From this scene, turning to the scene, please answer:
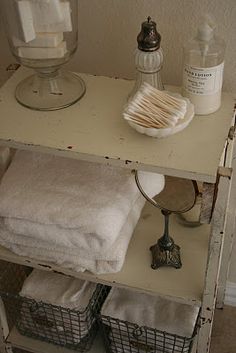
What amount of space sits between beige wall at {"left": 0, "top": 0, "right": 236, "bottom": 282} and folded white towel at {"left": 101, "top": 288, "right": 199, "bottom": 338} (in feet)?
1.67

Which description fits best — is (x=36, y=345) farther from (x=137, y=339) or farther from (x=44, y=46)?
(x=44, y=46)

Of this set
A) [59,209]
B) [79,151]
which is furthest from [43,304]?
[79,151]

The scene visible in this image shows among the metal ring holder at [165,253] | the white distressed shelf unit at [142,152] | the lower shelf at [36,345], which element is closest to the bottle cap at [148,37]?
the white distressed shelf unit at [142,152]

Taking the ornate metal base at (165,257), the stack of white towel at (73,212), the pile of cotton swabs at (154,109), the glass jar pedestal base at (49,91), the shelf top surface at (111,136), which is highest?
the pile of cotton swabs at (154,109)

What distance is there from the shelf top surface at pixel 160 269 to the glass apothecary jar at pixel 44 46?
0.34 m

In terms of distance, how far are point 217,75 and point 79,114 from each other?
270mm

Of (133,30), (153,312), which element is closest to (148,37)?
(133,30)

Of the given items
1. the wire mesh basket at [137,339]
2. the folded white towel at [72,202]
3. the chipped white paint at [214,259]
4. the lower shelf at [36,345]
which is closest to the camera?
the chipped white paint at [214,259]

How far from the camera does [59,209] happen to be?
1018 mm

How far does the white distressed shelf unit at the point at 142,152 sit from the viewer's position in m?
0.88

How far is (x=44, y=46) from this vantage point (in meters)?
0.95

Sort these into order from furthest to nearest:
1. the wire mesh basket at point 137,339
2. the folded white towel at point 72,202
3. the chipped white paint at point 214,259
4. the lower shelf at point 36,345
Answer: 1. the lower shelf at point 36,345
2. the wire mesh basket at point 137,339
3. the folded white towel at point 72,202
4. the chipped white paint at point 214,259

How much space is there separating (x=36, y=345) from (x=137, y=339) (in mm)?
285

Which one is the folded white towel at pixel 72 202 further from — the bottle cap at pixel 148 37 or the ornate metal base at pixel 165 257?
the bottle cap at pixel 148 37
